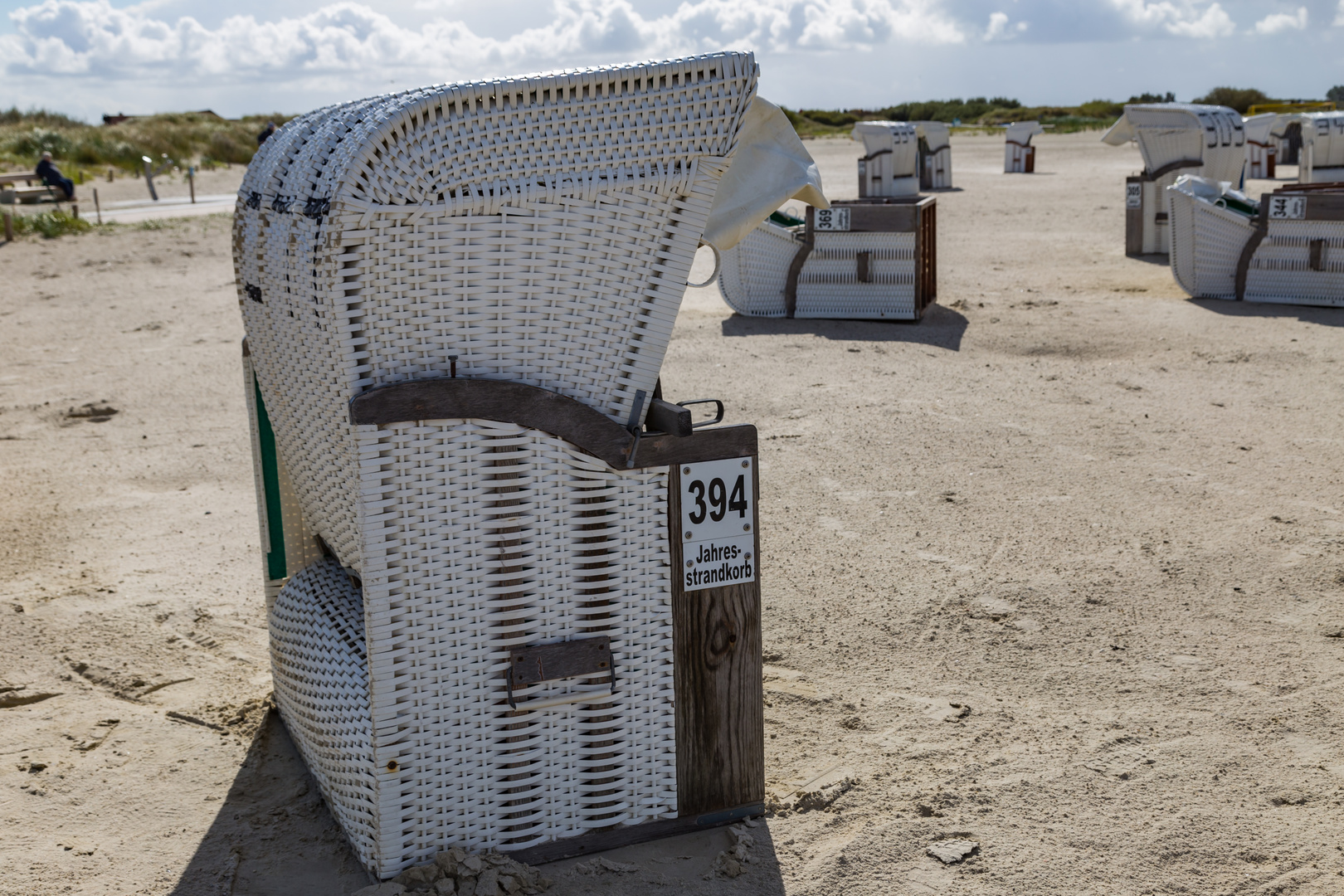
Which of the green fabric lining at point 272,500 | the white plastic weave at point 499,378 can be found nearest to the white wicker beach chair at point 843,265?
the green fabric lining at point 272,500

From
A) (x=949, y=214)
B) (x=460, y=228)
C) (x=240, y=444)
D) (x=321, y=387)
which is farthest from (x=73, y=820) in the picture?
(x=949, y=214)

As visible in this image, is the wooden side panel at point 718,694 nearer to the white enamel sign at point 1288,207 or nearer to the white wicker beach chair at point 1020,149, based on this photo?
the white enamel sign at point 1288,207

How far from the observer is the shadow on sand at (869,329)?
910 cm

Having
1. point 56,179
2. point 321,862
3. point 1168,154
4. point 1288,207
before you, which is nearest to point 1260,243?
point 1288,207

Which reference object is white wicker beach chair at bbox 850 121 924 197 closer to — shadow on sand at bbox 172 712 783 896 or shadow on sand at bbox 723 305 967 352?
shadow on sand at bbox 723 305 967 352

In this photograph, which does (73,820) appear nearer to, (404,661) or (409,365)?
(404,661)

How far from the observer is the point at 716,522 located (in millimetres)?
2832

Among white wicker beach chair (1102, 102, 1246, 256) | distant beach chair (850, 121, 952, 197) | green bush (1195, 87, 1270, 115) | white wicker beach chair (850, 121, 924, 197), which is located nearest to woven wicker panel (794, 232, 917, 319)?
white wicker beach chair (1102, 102, 1246, 256)

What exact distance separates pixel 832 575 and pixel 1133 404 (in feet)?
10.8

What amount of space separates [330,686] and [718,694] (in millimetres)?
982

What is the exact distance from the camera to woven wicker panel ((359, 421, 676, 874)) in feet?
8.30

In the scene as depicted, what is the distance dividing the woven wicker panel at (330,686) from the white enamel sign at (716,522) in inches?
33.2

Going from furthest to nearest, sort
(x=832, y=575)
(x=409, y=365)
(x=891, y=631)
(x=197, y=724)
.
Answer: (x=832, y=575), (x=891, y=631), (x=197, y=724), (x=409, y=365)

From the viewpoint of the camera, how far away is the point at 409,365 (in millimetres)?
2498
